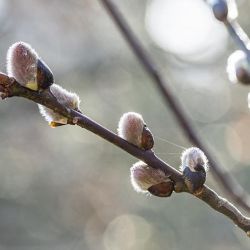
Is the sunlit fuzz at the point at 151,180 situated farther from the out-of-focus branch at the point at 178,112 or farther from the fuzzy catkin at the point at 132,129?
the out-of-focus branch at the point at 178,112

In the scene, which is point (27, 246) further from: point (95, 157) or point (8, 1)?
point (8, 1)

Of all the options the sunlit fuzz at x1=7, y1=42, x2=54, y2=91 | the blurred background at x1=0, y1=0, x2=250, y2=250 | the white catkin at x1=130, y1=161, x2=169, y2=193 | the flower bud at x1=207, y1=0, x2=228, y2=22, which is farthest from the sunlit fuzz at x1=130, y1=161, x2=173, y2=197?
the blurred background at x1=0, y1=0, x2=250, y2=250

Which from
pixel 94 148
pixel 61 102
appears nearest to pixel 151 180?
pixel 61 102

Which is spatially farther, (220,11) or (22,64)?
(220,11)

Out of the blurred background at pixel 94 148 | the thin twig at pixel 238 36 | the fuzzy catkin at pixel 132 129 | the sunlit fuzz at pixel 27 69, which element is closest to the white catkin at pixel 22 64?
the sunlit fuzz at pixel 27 69

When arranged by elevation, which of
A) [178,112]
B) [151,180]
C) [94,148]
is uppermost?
[151,180]

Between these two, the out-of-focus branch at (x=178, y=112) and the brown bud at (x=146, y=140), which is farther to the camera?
the out-of-focus branch at (x=178, y=112)

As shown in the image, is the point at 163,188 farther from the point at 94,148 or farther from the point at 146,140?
the point at 94,148
